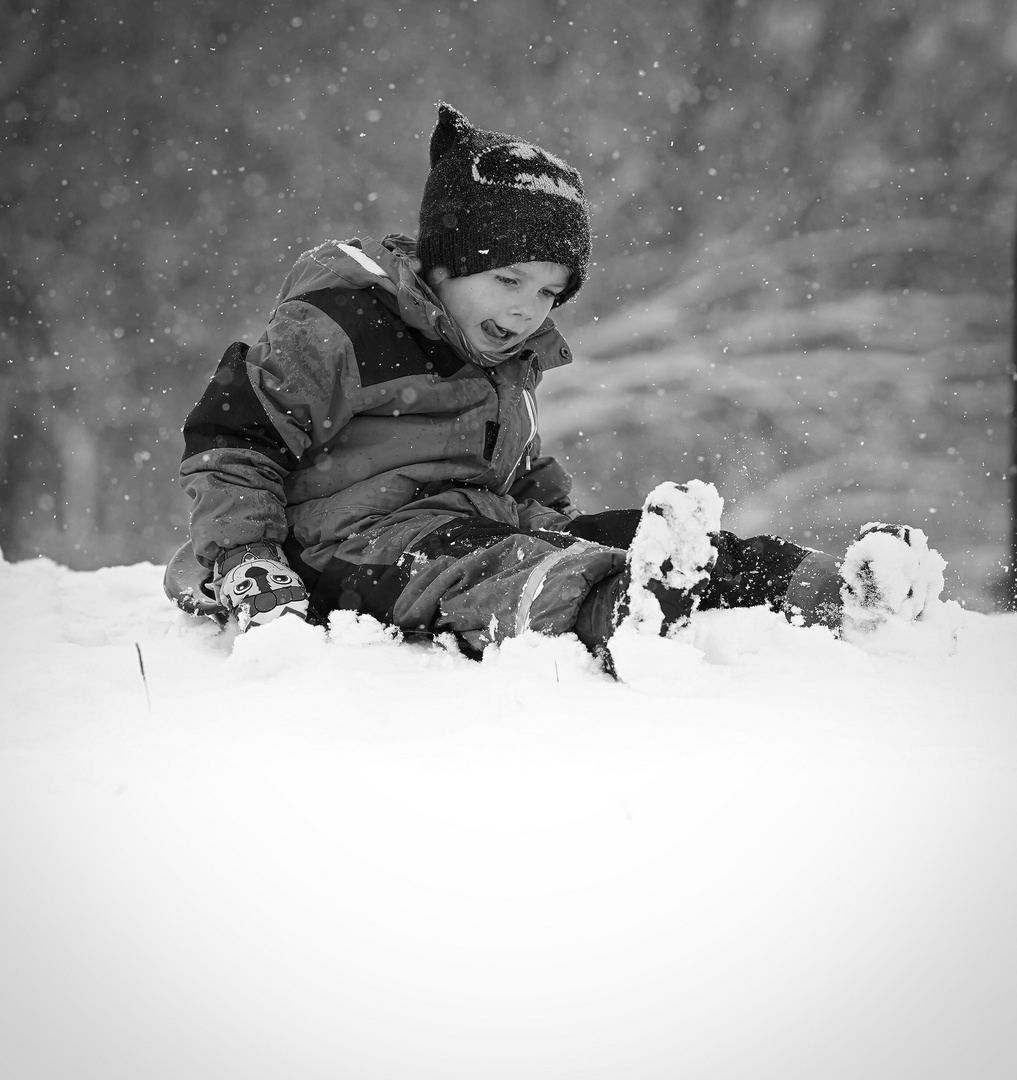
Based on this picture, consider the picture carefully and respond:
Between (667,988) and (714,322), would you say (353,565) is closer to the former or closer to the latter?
(667,988)

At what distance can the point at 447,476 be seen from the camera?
1644 mm

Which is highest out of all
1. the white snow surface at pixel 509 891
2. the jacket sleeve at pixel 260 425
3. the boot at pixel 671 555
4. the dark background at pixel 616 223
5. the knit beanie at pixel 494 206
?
the dark background at pixel 616 223

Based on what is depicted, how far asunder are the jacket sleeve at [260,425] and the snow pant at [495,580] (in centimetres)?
13

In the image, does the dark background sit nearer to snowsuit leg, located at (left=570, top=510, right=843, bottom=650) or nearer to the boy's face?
the boy's face

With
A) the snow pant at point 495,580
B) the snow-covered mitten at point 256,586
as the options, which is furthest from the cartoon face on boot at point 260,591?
the snow pant at point 495,580

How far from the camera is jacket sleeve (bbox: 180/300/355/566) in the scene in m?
1.43

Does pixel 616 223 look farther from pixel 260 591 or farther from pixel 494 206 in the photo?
pixel 260 591

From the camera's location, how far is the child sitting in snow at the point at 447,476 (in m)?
1.23

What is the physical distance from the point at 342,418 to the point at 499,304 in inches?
14.7

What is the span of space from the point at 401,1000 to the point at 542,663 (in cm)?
61

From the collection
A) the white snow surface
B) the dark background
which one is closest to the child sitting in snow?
the white snow surface

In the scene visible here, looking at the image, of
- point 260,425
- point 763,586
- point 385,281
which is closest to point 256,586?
point 260,425

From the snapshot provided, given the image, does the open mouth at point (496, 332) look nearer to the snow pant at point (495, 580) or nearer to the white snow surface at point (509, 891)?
the snow pant at point (495, 580)

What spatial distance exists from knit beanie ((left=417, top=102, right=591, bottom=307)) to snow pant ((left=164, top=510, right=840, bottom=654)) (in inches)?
20.7
